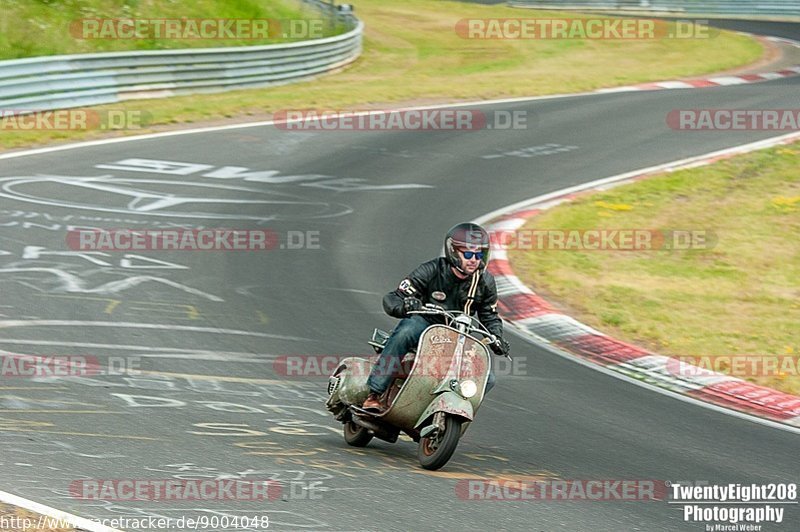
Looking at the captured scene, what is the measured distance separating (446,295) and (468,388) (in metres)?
0.87

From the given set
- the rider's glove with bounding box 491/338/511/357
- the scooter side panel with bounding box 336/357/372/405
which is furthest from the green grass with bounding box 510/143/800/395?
the scooter side panel with bounding box 336/357/372/405

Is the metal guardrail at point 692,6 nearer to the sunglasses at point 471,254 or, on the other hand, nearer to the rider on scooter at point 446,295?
the rider on scooter at point 446,295

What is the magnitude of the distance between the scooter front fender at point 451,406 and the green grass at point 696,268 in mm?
4097

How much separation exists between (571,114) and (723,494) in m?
16.6

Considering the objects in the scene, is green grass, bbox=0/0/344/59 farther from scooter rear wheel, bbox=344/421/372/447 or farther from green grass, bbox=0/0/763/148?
scooter rear wheel, bbox=344/421/372/447

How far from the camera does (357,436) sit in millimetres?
8180

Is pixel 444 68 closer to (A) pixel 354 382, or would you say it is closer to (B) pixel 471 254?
(A) pixel 354 382

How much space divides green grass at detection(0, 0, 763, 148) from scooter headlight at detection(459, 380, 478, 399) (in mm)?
13060

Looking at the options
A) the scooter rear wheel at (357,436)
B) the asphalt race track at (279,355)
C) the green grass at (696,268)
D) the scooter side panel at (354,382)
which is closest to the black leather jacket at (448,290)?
the scooter side panel at (354,382)

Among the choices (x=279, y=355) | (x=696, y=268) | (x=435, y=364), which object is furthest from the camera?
(x=696, y=268)

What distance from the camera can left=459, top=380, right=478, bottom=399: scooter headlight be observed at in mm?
7410

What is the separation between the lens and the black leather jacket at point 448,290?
8000mm

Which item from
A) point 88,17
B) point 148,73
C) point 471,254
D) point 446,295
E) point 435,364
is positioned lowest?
point 148,73

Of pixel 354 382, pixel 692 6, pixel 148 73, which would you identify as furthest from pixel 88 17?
pixel 692 6
